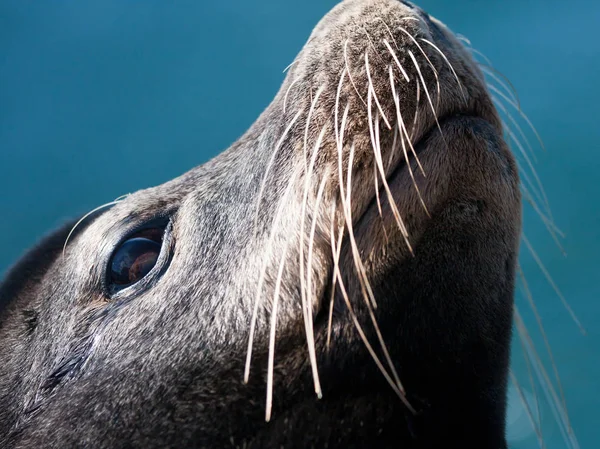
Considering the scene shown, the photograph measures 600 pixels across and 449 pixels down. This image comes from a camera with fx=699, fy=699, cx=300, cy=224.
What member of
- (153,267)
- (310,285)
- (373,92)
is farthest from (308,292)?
(153,267)

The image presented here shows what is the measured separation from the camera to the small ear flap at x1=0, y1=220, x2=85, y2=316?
264 cm

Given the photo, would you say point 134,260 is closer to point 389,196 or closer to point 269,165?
point 269,165

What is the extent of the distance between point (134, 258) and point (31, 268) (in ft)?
2.72

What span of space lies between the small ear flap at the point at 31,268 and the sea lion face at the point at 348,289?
783 millimetres

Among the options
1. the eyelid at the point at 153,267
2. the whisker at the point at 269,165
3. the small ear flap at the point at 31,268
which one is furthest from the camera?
the small ear flap at the point at 31,268

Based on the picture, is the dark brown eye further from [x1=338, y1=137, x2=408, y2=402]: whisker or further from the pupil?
[x1=338, y1=137, x2=408, y2=402]: whisker

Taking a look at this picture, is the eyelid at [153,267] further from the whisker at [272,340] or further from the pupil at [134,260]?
the whisker at [272,340]

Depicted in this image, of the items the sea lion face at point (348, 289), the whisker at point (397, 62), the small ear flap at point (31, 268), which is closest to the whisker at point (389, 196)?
the sea lion face at point (348, 289)

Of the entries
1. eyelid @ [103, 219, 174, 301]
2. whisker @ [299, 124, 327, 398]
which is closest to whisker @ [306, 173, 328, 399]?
whisker @ [299, 124, 327, 398]

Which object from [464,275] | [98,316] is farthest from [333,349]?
[98,316]

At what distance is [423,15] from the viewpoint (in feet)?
6.46

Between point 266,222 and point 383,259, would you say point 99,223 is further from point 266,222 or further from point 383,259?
point 383,259

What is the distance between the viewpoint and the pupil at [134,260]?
2.11 meters

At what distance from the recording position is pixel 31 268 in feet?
9.00
